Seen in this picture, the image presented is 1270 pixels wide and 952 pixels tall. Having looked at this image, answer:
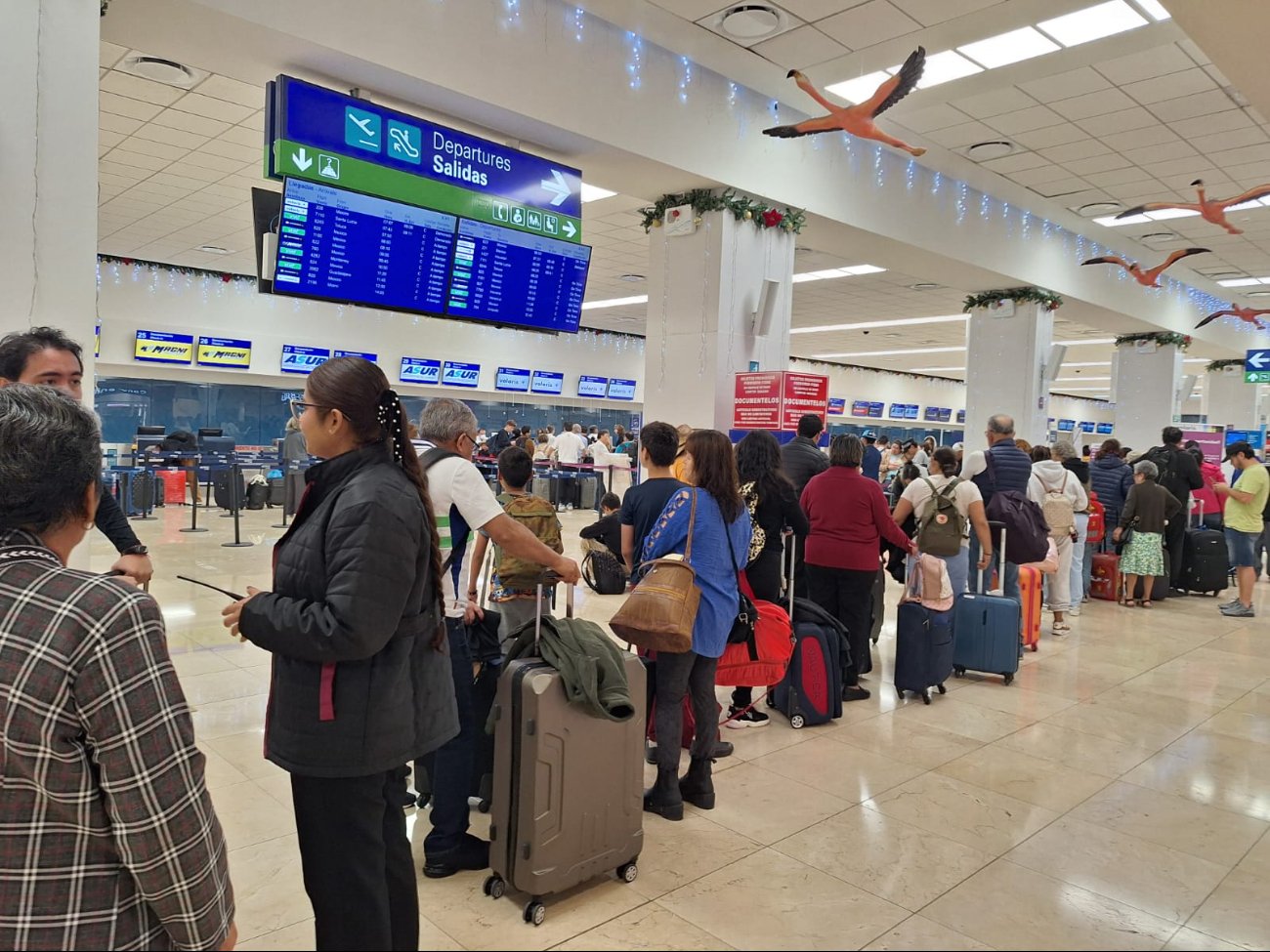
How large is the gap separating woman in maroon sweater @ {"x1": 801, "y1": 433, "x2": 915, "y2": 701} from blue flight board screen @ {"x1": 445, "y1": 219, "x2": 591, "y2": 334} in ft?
7.81

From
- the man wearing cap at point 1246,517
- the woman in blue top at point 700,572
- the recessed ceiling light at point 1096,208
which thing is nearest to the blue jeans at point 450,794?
the woman in blue top at point 700,572

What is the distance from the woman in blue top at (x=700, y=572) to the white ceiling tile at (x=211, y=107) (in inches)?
212

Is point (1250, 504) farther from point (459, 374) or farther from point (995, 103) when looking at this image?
point (459, 374)

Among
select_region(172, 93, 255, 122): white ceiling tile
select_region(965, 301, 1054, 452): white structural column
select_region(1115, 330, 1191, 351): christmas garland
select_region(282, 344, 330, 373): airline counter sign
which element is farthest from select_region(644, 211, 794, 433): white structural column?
select_region(1115, 330, 1191, 351): christmas garland

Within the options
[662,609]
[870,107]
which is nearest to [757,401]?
[870,107]

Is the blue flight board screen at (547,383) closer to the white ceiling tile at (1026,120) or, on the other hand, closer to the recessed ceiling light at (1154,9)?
the white ceiling tile at (1026,120)

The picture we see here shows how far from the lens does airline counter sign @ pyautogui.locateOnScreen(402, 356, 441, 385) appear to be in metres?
15.0

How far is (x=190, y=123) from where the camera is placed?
679 cm

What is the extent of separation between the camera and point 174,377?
1334cm

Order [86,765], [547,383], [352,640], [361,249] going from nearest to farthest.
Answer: [86,765] < [352,640] < [361,249] < [547,383]

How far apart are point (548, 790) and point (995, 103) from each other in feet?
21.6

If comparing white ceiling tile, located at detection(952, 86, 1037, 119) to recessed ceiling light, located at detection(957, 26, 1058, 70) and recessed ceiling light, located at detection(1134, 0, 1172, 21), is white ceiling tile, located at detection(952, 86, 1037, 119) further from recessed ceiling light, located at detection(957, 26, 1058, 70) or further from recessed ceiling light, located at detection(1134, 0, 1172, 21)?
recessed ceiling light, located at detection(1134, 0, 1172, 21)

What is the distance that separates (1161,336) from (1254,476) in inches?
289

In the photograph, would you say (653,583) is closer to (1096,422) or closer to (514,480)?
(514,480)
